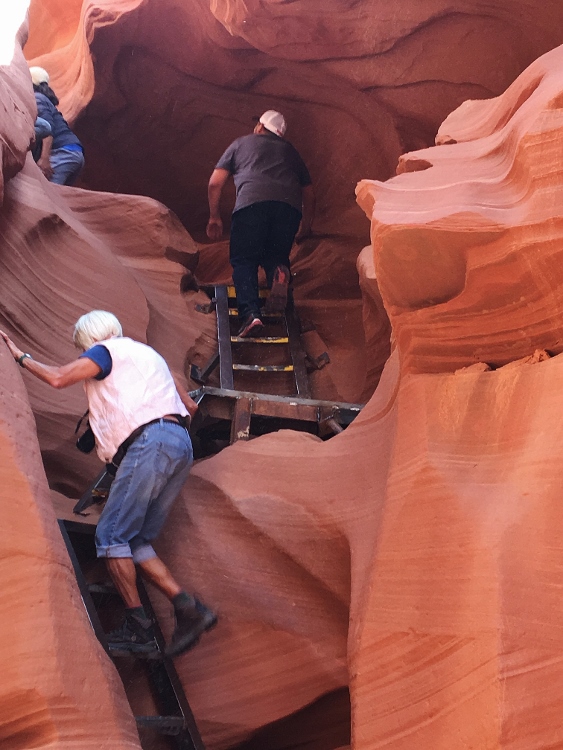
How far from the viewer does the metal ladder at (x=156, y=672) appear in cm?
287

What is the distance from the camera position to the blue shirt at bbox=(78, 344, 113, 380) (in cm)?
324

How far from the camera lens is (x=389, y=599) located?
2.65m

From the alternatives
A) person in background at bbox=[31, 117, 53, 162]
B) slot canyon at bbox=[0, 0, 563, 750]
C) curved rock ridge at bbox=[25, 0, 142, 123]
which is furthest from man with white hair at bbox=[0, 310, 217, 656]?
curved rock ridge at bbox=[25, 0, 142, 123]

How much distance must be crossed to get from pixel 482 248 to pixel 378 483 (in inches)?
42.2

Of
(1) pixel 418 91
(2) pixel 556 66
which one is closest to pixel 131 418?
(2) pixel 556 66

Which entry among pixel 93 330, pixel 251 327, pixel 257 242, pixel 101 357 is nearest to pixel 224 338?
pixel 251 327

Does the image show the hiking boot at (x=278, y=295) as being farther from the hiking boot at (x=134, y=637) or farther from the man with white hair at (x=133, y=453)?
the hiking boot at (x=134, y=637)

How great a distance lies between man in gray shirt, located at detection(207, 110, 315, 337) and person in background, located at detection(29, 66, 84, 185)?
1523mm

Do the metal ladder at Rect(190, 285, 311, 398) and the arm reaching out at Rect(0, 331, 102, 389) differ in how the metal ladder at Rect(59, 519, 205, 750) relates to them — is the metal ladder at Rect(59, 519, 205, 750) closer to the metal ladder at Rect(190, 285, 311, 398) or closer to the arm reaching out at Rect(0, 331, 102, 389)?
the arm reaching out at Rect(0, 331, 102, 389)

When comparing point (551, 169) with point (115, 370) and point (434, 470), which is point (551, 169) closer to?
point (434, 470)

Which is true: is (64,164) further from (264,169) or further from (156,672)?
(156,672)

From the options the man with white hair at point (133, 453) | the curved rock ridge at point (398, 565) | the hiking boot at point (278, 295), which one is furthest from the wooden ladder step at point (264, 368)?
the man with white hair at point (133, 453)

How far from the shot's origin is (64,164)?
6.75m

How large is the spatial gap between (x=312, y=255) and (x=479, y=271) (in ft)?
14.7
